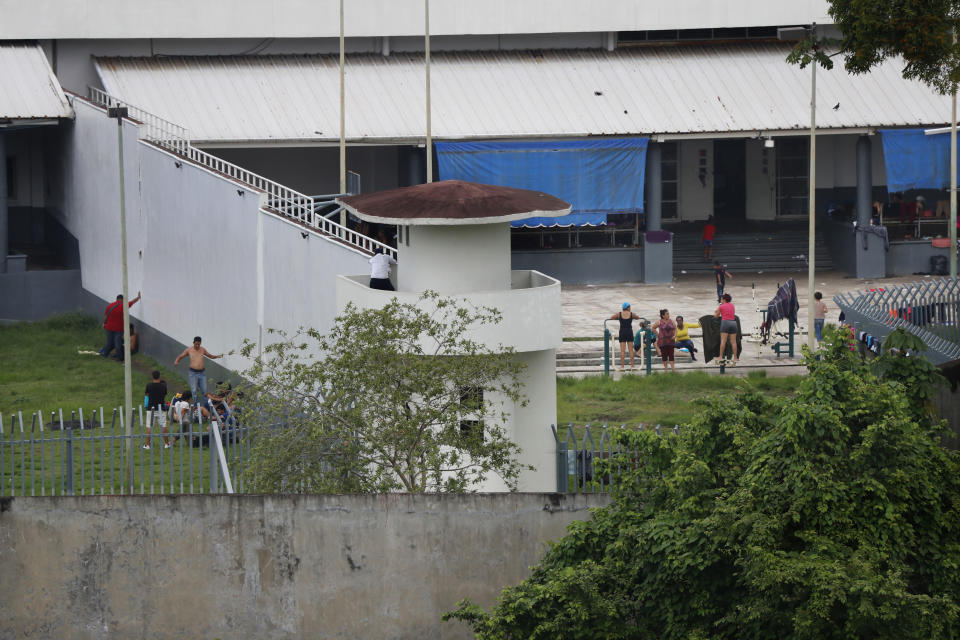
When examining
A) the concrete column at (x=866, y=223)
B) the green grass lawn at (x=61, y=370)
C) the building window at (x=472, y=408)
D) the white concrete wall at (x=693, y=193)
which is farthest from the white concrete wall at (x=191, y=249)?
the concrete column at (x=866, y=223)

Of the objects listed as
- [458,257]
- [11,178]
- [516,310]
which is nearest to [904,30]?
[516,310]

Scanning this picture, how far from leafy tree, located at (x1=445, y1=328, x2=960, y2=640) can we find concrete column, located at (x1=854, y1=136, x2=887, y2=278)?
Answer: 24.9m

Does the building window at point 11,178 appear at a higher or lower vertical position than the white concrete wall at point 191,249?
higher

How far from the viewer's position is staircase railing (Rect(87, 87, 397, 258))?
2609 cm

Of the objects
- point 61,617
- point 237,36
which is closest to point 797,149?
point 237,36

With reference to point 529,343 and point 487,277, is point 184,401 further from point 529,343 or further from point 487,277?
point 529,343

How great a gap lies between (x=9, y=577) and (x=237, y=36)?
2487 centimetres

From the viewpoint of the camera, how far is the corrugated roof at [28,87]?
115ft

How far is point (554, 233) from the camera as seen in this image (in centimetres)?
3994

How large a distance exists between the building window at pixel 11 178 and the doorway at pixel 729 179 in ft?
60.9

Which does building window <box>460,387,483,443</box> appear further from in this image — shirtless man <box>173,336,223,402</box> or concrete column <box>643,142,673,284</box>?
concrete column <box>643,142,673,284</box>

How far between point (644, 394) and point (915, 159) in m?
15.3

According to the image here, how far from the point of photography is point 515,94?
39438 millimetres

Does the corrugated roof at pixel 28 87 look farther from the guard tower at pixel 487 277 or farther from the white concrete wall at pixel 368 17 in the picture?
the guard tower at pixel 487 277
